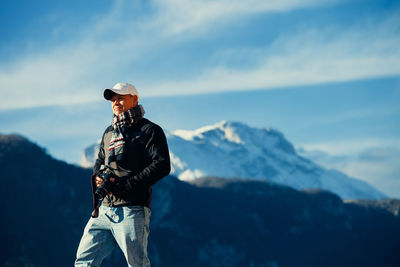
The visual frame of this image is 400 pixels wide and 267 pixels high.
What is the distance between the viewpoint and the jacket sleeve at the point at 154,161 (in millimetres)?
9008

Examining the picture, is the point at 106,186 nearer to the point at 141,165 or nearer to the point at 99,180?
the point at 99,180

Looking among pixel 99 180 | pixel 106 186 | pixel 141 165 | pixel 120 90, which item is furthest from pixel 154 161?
pixel 120 90

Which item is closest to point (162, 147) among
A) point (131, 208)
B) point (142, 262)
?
point (131, 208)

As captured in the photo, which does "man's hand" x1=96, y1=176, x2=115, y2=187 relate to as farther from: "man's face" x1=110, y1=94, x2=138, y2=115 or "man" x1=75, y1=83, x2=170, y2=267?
"man's face" x1=110, y1=94, x2=138, y2=115

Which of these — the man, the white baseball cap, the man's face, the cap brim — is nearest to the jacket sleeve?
the man

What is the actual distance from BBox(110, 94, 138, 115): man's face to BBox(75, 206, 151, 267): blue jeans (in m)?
1.84

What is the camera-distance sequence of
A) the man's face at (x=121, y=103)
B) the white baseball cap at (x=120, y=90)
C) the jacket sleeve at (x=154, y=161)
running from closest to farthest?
the jacket sleeve at (x=154, y=161)
the white baseball cap at (x=120, y=90)
the man's face at (x=121, y=103)

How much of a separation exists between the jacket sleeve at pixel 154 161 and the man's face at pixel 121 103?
701 mm

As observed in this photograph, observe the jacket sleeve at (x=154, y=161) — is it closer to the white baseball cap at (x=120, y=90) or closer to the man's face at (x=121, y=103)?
the man's face at (x=121, y=103)

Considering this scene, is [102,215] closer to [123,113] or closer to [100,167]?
[100,167]

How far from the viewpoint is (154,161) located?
9.12 meters

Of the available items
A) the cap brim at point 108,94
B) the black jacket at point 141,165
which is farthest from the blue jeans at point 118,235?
the cap brim at point 108,94

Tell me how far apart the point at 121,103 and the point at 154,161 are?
4.50 ft

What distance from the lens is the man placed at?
905 centimetres
